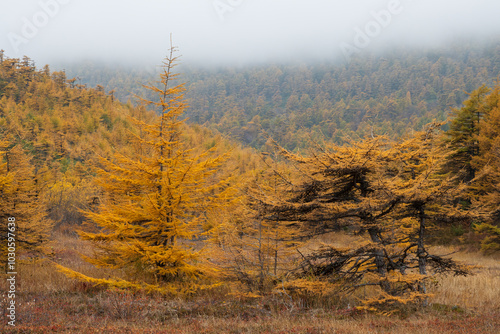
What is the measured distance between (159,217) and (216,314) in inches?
122

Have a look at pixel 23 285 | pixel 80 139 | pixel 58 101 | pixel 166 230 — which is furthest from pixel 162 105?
pixel 58 101

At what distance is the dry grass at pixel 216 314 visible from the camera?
20.0ft

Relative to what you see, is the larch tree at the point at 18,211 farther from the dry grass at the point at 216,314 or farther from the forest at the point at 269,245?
the dry grass at the point at 216,314

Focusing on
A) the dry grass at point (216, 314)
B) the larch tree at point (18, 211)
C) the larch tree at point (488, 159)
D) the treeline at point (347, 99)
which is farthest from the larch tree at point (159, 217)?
the treeline at point (347, 99)

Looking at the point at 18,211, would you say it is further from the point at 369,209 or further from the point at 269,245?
the point at 369,209

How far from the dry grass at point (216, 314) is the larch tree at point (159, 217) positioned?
0.73 meters

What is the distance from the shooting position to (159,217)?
29.7ft

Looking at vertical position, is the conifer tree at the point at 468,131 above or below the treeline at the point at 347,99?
below

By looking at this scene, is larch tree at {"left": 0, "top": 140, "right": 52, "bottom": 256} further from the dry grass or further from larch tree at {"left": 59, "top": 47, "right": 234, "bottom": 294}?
larch tree at {"left": 59, "top": 47, "right": 234, "bottom": 294}

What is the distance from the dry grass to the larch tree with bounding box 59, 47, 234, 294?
2.40 ft

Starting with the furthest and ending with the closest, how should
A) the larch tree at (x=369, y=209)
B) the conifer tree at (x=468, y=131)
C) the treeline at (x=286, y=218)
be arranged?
1. the conifer tree at (x=468, y=131)
2. the treeline at (x=286, y=218)
3. the larch tree at (x=369, y=209)

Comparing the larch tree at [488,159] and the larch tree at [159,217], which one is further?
the larch tree at [488,159]

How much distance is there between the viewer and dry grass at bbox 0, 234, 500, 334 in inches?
240

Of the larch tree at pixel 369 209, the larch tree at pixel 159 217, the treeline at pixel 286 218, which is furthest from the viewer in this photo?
the larch tree at pixel 159 217
